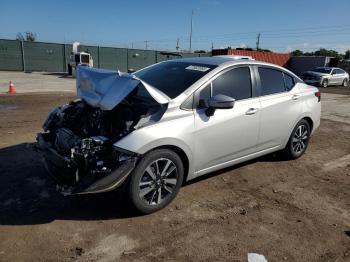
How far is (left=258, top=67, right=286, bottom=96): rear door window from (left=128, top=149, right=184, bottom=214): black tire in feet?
6.38

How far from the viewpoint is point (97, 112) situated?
→ 4.12 m

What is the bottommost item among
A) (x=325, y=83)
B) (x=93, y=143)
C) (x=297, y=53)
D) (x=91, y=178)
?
(x=325, y=83)

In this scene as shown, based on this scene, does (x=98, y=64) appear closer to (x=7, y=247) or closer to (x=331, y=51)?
(x=7, y=247)

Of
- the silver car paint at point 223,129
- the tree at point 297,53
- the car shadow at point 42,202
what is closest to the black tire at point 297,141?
the silver car paint at point 223,129

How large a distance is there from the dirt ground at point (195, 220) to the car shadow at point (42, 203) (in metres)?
0.01

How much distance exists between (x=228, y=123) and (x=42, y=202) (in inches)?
97.9

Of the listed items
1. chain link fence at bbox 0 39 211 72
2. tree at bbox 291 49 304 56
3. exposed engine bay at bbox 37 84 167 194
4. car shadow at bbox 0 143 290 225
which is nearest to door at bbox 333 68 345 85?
chain link fence at bbox 0 39 211 72

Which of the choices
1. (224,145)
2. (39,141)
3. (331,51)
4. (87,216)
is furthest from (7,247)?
(331,51)

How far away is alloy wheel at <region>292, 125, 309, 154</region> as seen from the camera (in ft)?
18.9

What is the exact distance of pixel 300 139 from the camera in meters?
5.87

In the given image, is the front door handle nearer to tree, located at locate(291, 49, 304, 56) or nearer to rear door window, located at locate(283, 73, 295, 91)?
rear door window, located at locate(283, 73, 295, 91)

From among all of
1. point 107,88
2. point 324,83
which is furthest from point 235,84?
point 324,83

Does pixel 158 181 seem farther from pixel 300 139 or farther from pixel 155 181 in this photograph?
pixel 300 139

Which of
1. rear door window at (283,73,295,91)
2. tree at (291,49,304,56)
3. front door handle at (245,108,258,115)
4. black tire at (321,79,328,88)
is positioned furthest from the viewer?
tree at (291,49,304,56)
